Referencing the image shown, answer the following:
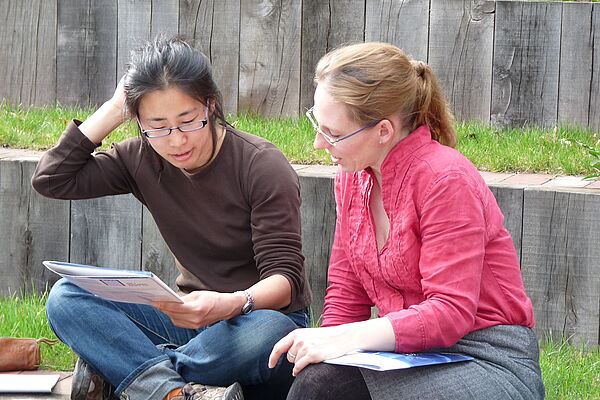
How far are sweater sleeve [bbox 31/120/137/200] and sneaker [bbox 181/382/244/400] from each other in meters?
0.73

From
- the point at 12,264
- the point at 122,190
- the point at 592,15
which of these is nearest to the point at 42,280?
the point at 12,264

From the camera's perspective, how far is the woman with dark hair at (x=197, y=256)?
285cm

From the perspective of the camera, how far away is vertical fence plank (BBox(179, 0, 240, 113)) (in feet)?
17.1

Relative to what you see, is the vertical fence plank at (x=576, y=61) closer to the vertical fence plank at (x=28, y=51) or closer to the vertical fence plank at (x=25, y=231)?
the vertical fence plank at (x=25, y=231)

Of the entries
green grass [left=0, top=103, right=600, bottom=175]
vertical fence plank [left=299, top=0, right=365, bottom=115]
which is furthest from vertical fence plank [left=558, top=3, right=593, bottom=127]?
vertical fence plank [left=299, top=0, right=365, bottom=115]

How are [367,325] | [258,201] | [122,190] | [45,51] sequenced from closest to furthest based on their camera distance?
[367,325] → [258,201] → [122,190] → [45,51]

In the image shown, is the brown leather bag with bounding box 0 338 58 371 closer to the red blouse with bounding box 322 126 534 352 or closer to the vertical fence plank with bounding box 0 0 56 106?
the red blouse with bounding box 322 126 534 352

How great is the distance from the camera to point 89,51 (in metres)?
5.40

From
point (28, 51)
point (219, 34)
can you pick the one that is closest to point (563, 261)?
point (219, 34)

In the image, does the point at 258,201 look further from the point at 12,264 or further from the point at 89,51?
the point at 89,51

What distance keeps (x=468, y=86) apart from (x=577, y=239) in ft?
4.90

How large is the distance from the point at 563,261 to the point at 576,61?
1.42 m

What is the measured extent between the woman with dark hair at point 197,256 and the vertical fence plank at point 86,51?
2.28 meters

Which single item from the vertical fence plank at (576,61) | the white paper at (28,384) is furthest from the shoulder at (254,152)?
the vertical fence plank at (576,61)
